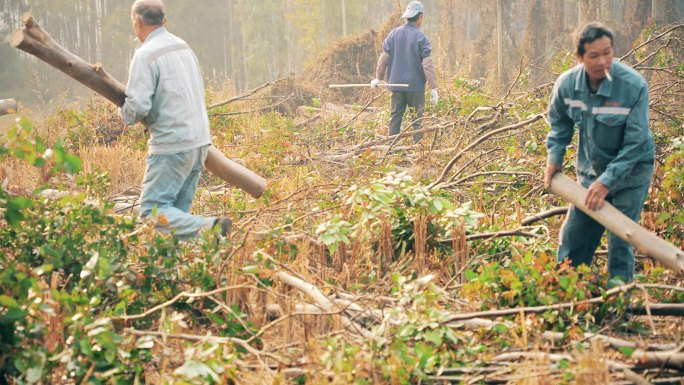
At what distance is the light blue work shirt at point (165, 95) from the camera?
5.61m

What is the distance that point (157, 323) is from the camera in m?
4.58

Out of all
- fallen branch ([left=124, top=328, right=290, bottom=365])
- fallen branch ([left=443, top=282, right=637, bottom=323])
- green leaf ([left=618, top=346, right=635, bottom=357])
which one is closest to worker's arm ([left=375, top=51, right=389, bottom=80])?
fallen branch ([left=443, top=282, right=637, bottom=323])

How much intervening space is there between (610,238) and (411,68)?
6.56m

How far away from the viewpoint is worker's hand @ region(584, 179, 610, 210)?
4.50 metres

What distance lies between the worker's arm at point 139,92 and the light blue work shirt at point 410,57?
5621 millimetres

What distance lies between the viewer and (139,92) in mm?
5582

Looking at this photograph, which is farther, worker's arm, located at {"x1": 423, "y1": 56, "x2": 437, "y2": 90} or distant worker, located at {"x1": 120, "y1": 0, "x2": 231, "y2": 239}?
worker's arm, located at {"x1": 423, "y1": 56, "x2": 437, "y2": 90}

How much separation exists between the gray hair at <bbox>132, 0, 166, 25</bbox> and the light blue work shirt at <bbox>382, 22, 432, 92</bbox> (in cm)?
542

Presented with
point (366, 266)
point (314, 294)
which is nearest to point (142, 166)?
point (366, 266)

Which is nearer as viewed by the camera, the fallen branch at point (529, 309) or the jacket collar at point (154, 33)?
the fallen branch at point (529, 309)

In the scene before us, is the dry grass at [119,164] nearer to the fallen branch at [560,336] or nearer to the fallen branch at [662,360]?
the fallen branch at [560,336]

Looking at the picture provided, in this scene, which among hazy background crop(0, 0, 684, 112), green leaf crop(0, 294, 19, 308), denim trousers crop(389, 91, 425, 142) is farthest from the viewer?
hazy background crop(0, 0, 684, 112)

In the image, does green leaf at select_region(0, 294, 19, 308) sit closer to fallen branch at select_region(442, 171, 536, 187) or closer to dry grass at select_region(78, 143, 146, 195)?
fallen branch at select_region(442, 171, 536, 187)

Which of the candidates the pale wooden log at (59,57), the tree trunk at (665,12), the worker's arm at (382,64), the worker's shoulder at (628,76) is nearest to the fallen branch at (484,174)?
the worker's shoulder at (628,76)
